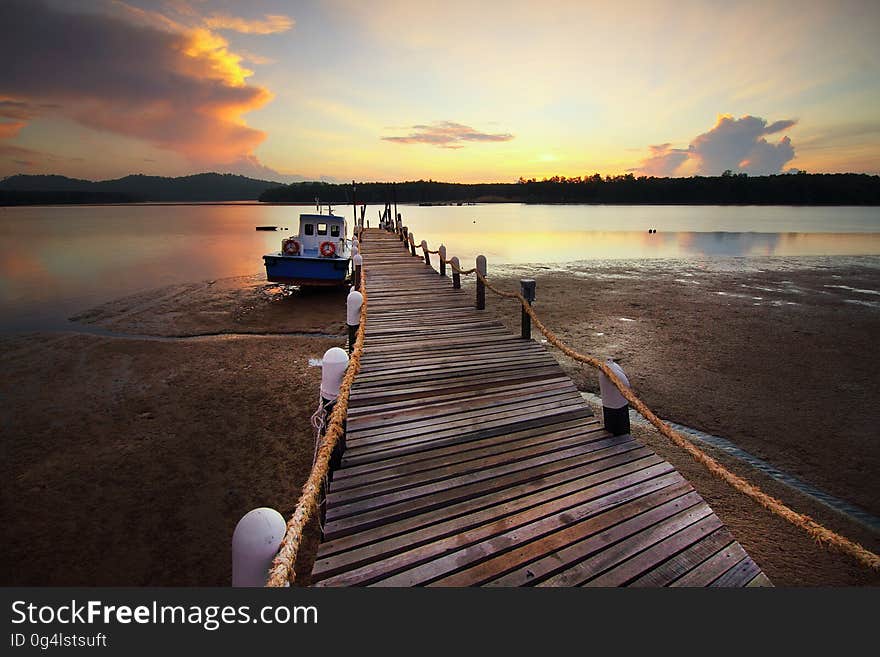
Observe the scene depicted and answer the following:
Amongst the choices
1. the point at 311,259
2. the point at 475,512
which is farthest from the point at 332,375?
the point at 311,259

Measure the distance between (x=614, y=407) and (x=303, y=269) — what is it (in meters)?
17.3

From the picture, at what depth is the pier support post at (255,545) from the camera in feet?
6.79

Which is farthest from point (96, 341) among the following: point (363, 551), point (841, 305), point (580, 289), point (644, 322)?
point (841, 305)

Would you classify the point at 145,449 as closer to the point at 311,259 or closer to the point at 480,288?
the point at 480,288

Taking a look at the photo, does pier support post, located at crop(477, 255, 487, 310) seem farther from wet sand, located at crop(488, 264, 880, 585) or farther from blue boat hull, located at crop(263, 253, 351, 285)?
blue boat hull, located at crop(263, 253, 351, 285)

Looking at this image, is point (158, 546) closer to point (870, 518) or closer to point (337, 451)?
point (337, 451)

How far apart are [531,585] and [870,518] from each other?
17.2 feet

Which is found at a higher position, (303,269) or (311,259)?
(311,259)

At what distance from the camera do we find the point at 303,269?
19.1 metres

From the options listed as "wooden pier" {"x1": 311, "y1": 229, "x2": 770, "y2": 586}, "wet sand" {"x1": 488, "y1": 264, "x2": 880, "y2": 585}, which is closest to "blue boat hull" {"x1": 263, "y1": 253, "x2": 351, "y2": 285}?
"wet sand" {"x1": 488, "y1": 264, "x2": 880, "y2": 585}

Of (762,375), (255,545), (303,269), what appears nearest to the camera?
(255,545)

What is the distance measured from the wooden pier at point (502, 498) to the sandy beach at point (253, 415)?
6.28ft

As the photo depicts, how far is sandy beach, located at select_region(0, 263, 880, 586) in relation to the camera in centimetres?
484

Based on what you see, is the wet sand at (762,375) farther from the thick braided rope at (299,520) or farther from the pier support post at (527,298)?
the thick braided rope at (299,520)
